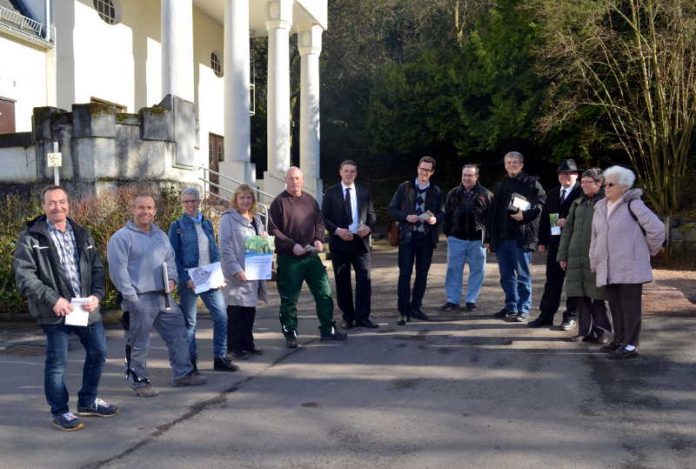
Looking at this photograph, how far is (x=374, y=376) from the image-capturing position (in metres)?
6.34

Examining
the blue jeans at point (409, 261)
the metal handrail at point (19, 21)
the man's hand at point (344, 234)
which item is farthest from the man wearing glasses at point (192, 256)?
the metal handrail at point (19, 21)

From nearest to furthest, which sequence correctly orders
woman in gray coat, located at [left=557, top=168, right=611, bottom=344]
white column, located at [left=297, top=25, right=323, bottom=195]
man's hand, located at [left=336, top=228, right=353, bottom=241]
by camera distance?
woman in gray coat, located at [left=557, top=168, right=611, bottom=344] < man's hand, located at [left=336, top=228, right=353, bottom=241] < white column, located at [left=297, top=25, right=323, bottom=195]

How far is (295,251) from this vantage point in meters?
7.47

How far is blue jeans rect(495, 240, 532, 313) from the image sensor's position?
8.79 metres

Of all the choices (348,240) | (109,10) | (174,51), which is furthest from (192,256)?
(109,10)

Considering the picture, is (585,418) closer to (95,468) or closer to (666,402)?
(666,402)

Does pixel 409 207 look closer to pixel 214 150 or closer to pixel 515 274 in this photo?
pixel 515 274

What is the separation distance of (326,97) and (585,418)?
26847 mm

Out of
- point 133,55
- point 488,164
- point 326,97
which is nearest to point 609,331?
point 133,55

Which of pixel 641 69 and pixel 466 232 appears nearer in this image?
pixel 466 232

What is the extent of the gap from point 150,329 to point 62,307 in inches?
43.6

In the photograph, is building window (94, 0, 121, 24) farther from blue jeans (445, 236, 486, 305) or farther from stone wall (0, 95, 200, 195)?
blue jeans (445, 236, 486, 305)

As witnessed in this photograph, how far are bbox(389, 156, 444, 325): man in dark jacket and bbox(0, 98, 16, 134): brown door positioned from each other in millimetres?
9948

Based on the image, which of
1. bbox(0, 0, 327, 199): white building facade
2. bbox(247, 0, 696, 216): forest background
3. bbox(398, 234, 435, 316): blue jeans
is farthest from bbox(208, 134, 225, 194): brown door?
bbox(398, 234, 435, 316): blue jeans
